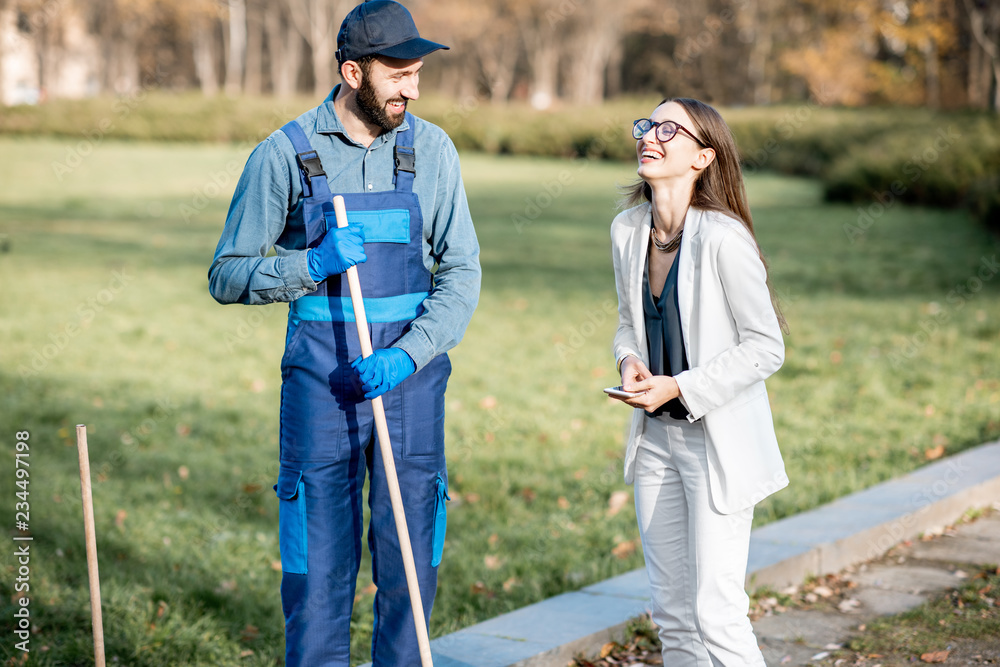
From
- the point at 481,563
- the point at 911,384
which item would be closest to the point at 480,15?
the point at 911,384

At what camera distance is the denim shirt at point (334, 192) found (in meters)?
2.77

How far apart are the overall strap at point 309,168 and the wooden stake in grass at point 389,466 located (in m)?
0.10

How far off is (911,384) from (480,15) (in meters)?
46.2

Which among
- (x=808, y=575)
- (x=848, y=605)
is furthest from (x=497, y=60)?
(x=848, y=605)

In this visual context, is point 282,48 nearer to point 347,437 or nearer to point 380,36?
point 380,36

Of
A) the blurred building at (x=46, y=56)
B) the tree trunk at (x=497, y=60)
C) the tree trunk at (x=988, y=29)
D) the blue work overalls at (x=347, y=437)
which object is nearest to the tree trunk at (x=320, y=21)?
the blurred building at (x=46, y=56)

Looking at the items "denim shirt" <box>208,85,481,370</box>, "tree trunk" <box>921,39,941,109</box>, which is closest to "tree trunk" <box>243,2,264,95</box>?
"tree trunk" <box>921,39,941,109</box>

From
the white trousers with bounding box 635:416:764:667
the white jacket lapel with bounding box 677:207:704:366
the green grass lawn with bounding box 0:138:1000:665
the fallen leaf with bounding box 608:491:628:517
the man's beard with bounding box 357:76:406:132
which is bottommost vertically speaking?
the fallen leaf with bounding box 608:491:628:517

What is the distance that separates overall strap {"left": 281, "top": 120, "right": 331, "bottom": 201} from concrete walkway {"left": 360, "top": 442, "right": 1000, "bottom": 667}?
1781 mm

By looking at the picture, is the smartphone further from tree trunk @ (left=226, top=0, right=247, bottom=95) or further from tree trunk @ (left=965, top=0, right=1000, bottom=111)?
tree trunk @ (left=226, top=0, right=247, bottom=95)

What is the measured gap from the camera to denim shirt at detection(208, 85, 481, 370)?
9.09ft

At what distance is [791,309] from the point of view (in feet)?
36.4

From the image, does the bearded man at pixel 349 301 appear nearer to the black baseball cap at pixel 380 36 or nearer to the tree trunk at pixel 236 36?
the black baseball cap at pixel 380 36

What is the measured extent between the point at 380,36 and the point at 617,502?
11.9 feet
